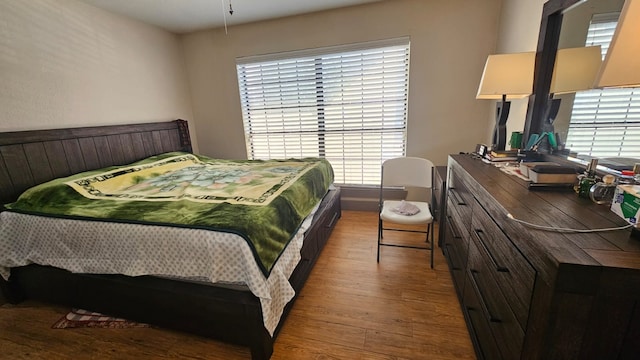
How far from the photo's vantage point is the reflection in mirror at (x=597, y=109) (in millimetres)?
1075

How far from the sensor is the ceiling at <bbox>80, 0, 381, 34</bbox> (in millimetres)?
2551

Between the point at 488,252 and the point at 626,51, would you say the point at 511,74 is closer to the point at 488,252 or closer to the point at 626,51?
the point at 626,51

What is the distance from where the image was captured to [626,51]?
2.38 feet

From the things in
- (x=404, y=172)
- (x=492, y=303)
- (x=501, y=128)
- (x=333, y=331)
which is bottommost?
(x=333, y=331)

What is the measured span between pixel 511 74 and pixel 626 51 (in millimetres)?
1115

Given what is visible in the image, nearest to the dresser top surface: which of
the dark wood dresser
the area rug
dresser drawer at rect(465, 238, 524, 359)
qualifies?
the dark wood dresser

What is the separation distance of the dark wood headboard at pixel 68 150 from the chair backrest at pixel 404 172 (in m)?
2.66

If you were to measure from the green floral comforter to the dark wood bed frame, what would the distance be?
226 millimetres

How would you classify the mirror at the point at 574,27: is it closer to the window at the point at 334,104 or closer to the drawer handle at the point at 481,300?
the drawer handle at the point at 481,300

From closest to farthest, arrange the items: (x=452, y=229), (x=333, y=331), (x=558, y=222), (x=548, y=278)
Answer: (x=548, y=278)
(x=558, y=222)
(x=333, y=331)
(x=452, y=229)

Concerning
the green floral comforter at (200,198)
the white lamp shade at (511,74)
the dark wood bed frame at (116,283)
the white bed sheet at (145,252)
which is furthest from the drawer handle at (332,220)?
the white lamp shade at (511,74)

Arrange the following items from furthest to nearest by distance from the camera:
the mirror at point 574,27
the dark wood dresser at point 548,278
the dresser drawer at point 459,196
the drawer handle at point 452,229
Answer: the drawer handle at point 452,229 → the dresser drawer at point 459,196 → the mirror at point 574,27 → the dark wood dresser at point 548,278

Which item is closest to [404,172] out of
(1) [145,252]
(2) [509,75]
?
(2) [509,75]


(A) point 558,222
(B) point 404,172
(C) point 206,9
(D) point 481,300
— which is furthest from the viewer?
(C) point 206,9
